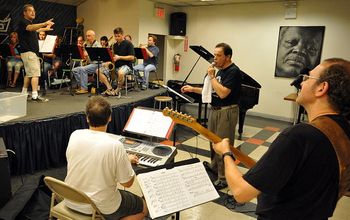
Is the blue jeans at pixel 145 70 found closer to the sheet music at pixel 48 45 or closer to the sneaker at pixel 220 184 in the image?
the sheet music at pixel 48 45

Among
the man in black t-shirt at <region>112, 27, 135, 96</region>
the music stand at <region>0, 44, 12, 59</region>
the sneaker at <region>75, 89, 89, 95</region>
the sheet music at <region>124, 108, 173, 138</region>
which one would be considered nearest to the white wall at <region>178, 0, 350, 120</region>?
the man in black t-shirt at <region>112, 27, 135, 96</region>

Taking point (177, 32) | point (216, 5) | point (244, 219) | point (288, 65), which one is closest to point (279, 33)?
point (288, 65)

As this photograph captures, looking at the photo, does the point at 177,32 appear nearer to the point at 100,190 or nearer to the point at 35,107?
the point at 35,107

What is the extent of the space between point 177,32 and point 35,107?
484 centimetres

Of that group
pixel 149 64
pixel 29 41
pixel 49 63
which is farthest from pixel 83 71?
pixel 49 63

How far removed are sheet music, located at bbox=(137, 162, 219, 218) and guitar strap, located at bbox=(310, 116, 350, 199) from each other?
0.76m

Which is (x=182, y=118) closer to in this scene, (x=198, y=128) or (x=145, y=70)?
(x=198, y=128)

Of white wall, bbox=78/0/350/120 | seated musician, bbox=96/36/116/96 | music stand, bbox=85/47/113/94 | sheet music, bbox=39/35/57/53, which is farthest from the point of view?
white wall, bbox=78/0/350/120

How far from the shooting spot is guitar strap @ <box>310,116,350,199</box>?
3.20 ft

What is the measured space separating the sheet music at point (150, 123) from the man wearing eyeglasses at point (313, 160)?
136 centimetres

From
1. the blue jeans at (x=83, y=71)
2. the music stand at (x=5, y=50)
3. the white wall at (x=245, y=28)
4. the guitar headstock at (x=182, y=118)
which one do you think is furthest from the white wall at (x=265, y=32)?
the guitar headstock at (x=182, y=118)

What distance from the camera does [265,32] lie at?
21.7ft

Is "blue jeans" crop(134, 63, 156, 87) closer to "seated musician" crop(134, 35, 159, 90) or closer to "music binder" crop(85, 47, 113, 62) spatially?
"seated musician" crop(134, 35, 159, 90)

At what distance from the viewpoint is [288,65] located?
6.41m
